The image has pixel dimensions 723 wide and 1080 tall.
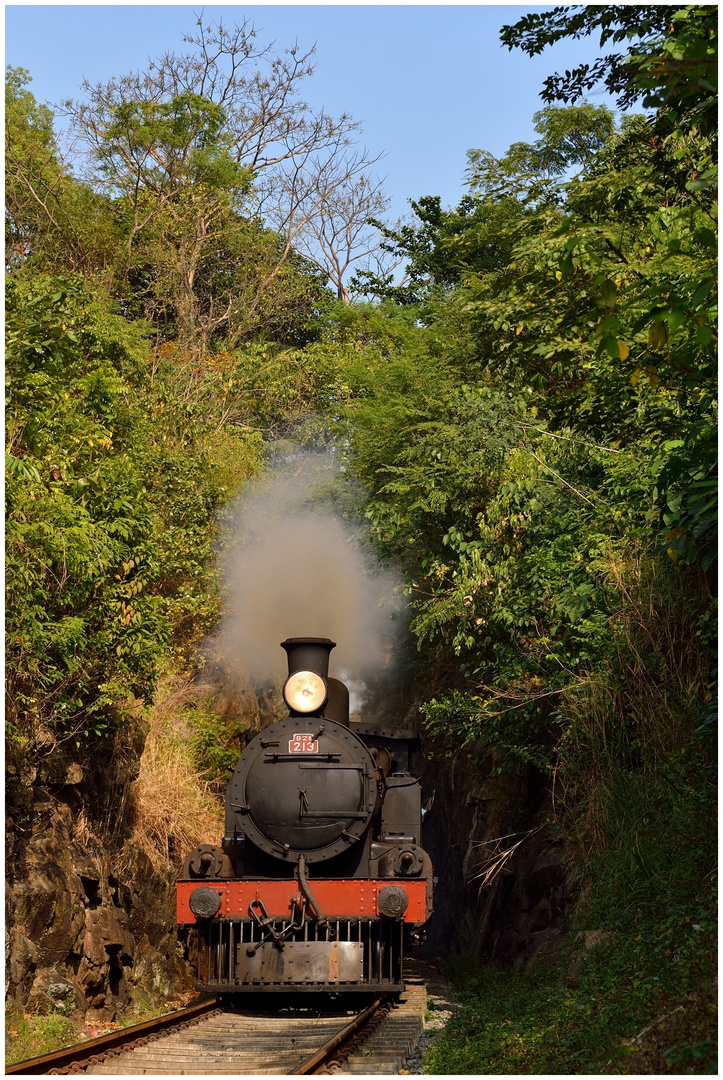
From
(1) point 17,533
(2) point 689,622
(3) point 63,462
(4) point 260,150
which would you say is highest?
(4) point 260,150

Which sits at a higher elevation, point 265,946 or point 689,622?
point 689,622

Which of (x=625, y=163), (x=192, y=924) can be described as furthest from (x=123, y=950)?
(x=625, y=163)

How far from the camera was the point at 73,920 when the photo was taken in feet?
32.7

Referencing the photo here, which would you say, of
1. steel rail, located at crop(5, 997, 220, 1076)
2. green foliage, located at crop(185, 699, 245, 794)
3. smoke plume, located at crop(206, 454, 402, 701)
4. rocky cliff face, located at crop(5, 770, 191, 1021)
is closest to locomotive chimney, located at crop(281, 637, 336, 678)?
rocky cliff face, located at crop(5, 770, 191, 1021)

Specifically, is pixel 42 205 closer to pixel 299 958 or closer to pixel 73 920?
pixel 73 920

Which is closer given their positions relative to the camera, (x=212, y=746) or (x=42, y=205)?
(x=212, y=746)

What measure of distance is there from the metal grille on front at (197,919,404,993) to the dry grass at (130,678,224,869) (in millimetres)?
3994

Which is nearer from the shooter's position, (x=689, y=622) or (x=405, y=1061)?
(x=405, y=1061)

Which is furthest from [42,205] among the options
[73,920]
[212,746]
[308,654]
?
[73,920]

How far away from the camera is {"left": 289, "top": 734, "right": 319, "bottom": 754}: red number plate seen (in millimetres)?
9945

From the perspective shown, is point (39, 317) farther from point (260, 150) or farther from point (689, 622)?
point (260, 150)

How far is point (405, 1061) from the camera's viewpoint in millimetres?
6820

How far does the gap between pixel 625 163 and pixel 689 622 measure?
15.8 ft

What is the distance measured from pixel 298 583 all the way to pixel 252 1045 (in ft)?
35.6
